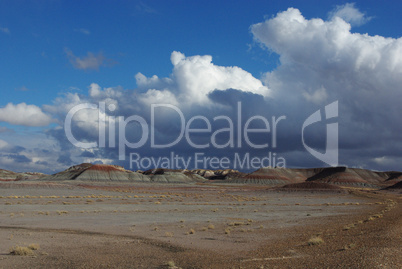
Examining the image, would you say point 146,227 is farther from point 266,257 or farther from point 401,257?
point 401,257

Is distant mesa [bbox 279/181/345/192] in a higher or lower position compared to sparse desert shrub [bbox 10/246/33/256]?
lower

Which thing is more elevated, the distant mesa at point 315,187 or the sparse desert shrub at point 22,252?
the sparse desert shrub at point 22,252

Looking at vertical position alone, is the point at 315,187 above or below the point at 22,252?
below

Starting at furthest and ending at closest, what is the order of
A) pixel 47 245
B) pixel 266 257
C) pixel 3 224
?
1. pixel 3 224
2. pixel 47 245
3. pixel 266 257

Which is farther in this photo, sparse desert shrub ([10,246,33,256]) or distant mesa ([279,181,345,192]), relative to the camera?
distant mesa ([279,181,345,192])

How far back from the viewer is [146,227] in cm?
2708

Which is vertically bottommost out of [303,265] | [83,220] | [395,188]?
[395,188]

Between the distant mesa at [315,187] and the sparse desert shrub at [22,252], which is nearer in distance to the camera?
the sparse desert shrub at [22,252]

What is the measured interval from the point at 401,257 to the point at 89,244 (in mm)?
14617

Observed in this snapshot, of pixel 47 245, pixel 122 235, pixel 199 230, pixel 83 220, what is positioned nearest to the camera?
pixel 47 245

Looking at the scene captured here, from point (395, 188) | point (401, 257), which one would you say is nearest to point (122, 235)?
point (401, 257)

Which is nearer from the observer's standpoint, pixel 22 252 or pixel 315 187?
pixel 22 252

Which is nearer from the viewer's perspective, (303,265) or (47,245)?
(303,265)

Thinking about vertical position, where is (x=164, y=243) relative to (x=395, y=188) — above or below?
above
